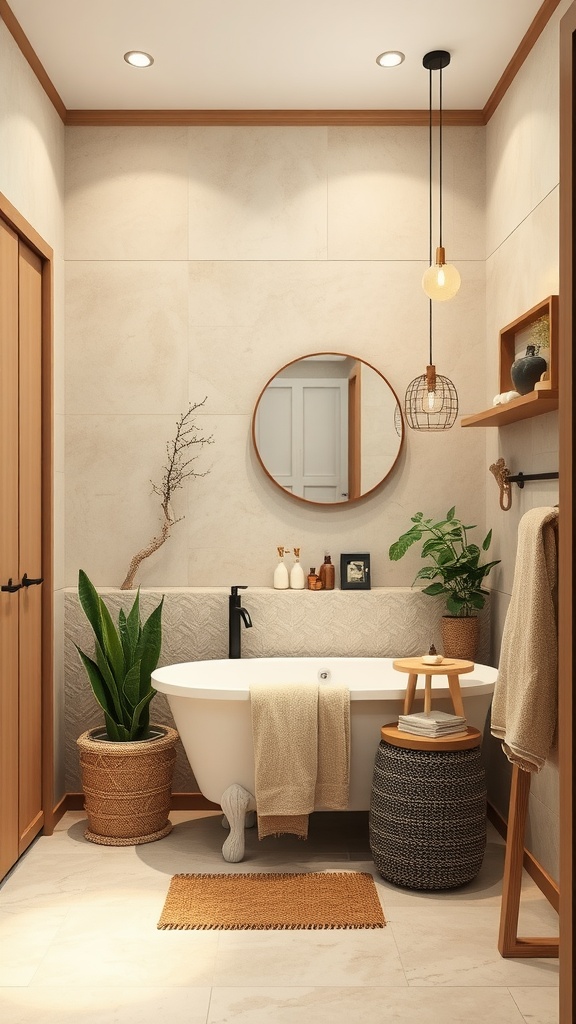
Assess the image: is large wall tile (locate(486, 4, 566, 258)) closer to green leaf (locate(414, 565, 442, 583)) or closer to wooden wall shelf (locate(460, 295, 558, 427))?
wooden wall shelf (locate(460, 295, 558, 427))

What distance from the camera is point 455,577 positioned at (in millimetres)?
3824

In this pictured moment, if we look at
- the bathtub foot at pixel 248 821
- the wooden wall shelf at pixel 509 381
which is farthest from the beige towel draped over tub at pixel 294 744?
the wooden wall shelf at pixel 509 381

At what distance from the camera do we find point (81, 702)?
3.97 m

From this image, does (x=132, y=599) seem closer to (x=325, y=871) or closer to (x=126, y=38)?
(x=325, y=871)

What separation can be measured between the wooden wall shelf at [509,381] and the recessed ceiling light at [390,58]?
3.76ft

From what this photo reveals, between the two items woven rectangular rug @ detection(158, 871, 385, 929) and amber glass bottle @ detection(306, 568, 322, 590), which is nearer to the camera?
woven rectangular rug @ detection(158, 871, 385, 929)

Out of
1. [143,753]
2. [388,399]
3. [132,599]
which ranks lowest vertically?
[143,753]

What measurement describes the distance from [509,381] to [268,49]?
1558 mm

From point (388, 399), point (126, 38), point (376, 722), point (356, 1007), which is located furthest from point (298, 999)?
point (126, 38)

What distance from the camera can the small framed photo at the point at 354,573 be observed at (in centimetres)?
401

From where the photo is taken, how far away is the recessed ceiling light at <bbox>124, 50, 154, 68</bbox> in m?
3.49

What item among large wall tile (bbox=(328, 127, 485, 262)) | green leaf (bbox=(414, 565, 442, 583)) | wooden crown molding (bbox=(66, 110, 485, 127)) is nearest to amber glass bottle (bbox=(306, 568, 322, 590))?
green leaf (bbox=(414, 565, 442, 583))

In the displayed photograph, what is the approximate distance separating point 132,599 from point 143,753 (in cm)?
71

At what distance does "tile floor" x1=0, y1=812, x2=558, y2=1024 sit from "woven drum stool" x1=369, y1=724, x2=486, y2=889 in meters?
0.09
